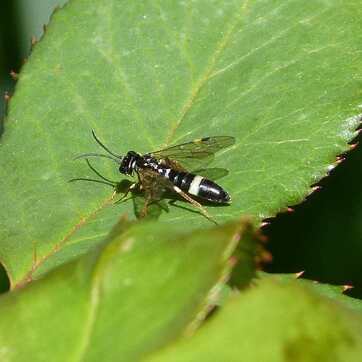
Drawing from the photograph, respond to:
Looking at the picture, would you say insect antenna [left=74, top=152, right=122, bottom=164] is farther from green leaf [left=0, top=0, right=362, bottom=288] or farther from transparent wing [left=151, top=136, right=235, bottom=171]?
transparent wing [left=151, top=136, right=235, bottom=171]

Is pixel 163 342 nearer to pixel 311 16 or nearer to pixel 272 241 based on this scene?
pixel 311 16

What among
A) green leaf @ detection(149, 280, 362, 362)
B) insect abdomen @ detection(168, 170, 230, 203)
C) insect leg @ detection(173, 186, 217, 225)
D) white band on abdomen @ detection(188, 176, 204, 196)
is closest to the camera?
green leaf @ detection(149, 280, 362, 362)

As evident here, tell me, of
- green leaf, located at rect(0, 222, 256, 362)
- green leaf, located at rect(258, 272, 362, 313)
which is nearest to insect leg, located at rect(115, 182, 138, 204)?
green leaf, located at rect(258, 272, 362, 313)

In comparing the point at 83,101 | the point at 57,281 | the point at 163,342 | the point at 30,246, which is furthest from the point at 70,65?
Result: the point at 163,342

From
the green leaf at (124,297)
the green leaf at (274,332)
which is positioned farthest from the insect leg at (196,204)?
the green leaf at (274,332)

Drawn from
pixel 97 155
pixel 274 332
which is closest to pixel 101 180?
pixel 97 155

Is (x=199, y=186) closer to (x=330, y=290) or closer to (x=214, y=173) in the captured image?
(x=214, y=173)
